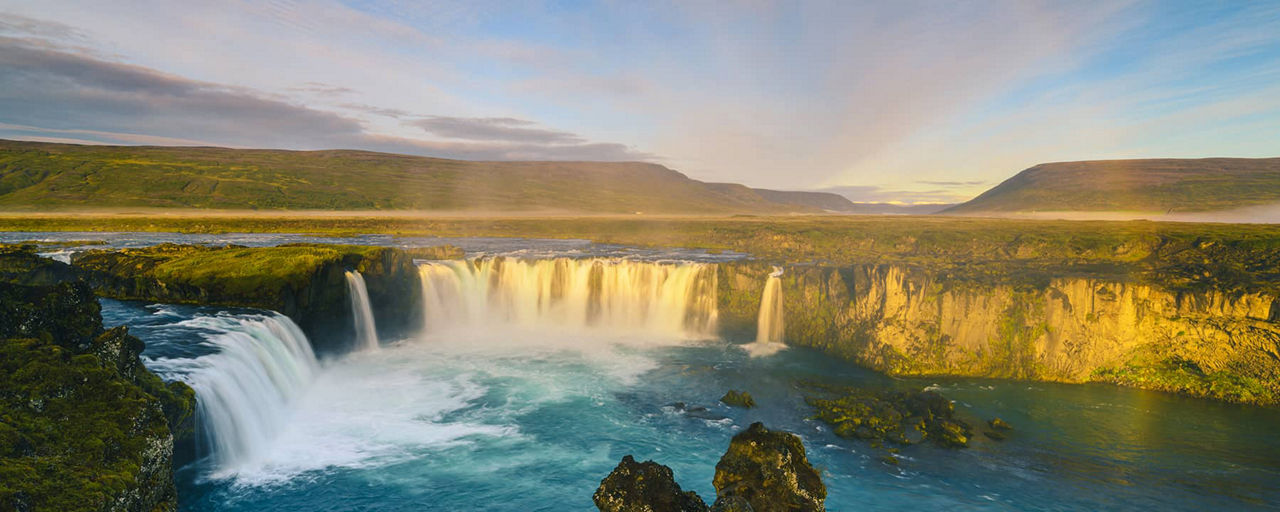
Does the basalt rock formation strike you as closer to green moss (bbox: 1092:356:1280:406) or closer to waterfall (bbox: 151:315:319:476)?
Answer: waterfall (bbox: 151:315:319:476)

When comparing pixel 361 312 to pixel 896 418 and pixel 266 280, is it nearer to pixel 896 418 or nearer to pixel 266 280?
pixel 266 280

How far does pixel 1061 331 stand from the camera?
23.6 m

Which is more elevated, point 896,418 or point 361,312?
point 361,312

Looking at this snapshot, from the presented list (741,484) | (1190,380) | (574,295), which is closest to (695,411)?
(741,484)

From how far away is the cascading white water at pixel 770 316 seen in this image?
31125 millimetres

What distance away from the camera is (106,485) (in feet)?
26.6

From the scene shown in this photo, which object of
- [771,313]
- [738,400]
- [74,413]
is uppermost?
[74,413]

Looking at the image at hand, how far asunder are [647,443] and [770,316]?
616 inches

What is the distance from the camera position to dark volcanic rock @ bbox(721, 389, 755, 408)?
70.3 feet

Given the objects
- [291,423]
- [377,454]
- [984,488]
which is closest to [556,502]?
[377,454]

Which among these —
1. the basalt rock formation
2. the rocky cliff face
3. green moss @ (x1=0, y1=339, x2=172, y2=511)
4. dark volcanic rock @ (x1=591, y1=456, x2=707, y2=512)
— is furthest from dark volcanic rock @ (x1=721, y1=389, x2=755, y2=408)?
green moss @ (x1=0, y1=339, x2=172, y2=511)

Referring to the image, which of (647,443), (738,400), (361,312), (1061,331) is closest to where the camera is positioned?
Result: (647,443)

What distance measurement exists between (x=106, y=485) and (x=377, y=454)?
345 inches

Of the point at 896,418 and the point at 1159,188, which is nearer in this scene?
the point at 896,418
